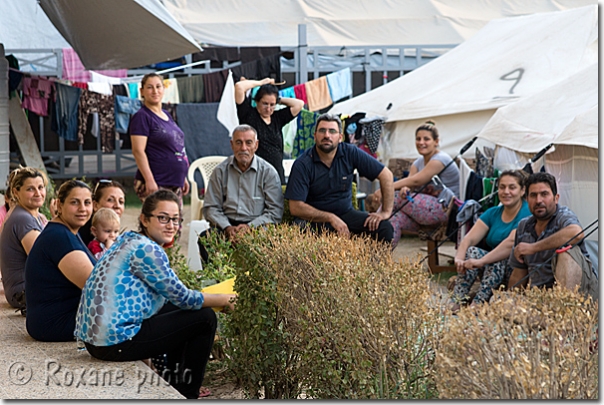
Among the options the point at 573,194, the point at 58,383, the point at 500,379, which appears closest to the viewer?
the point at 500,379

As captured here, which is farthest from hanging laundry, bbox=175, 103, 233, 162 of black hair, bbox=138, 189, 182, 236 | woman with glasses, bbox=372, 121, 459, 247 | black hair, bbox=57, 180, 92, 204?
black hair, bbox=138, 189, 182, 236

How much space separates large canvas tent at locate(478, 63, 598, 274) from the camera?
21.6 feet

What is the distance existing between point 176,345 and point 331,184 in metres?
2.77

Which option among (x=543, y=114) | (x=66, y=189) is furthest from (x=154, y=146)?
(x=543, y=114)

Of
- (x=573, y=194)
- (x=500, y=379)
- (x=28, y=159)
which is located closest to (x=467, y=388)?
(x=500, y=379)

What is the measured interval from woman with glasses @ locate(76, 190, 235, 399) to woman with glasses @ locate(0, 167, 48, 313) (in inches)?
55.0

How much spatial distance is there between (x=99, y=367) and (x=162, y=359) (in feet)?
1.67

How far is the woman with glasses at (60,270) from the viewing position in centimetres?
436

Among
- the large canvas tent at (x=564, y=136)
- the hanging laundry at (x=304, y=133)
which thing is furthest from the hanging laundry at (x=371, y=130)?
the large canvas tent at (x=564, y=136)

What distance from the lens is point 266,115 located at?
711 centimetres

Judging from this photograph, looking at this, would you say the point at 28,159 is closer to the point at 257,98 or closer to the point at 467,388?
the point at 257,98

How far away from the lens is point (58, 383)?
385cm

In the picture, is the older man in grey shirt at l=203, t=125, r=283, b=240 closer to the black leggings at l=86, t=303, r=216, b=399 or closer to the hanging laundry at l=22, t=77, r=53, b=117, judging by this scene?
the black leggings at l=86, t=303, r=216, b=399

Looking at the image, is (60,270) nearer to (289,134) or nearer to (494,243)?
(494,243)
